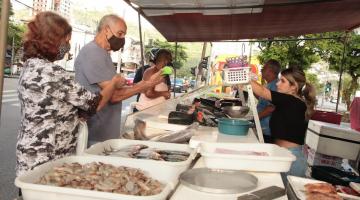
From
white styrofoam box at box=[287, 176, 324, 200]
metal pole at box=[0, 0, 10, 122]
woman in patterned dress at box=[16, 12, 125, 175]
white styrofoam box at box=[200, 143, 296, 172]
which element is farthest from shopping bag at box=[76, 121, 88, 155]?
white styrofoam box at box=[287, 176, 324, 200]

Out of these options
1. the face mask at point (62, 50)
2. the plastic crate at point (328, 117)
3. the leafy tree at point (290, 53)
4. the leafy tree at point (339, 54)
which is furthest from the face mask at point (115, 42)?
the leafy tree at point (339, 54)

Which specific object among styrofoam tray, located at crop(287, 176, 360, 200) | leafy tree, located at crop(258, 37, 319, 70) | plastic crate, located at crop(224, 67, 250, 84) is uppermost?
leafy tree, located at crop(258, 37, 319, 70)

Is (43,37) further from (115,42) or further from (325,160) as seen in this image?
(325,160)

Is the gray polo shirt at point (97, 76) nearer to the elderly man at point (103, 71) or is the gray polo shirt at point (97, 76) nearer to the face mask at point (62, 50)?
the elderly man at point (103, 71)

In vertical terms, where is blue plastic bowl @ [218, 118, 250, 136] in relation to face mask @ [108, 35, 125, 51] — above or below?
below

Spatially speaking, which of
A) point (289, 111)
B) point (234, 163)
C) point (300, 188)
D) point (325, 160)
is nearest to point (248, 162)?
point (234, 163)

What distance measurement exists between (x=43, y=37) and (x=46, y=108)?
445 millimetres

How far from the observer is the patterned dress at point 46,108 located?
215 centimetres

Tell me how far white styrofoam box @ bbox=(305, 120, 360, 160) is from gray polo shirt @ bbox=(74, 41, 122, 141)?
356cm

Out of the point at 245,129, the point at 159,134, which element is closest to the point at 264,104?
the point at 245,129

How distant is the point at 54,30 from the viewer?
2.27 m

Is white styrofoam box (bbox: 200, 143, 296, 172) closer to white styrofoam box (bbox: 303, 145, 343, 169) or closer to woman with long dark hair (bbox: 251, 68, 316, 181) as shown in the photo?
woman with long dark hair (bbox: 251, 68, 316, 181)

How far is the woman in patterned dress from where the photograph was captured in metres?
2.15

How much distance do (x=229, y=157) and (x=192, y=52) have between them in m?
131
